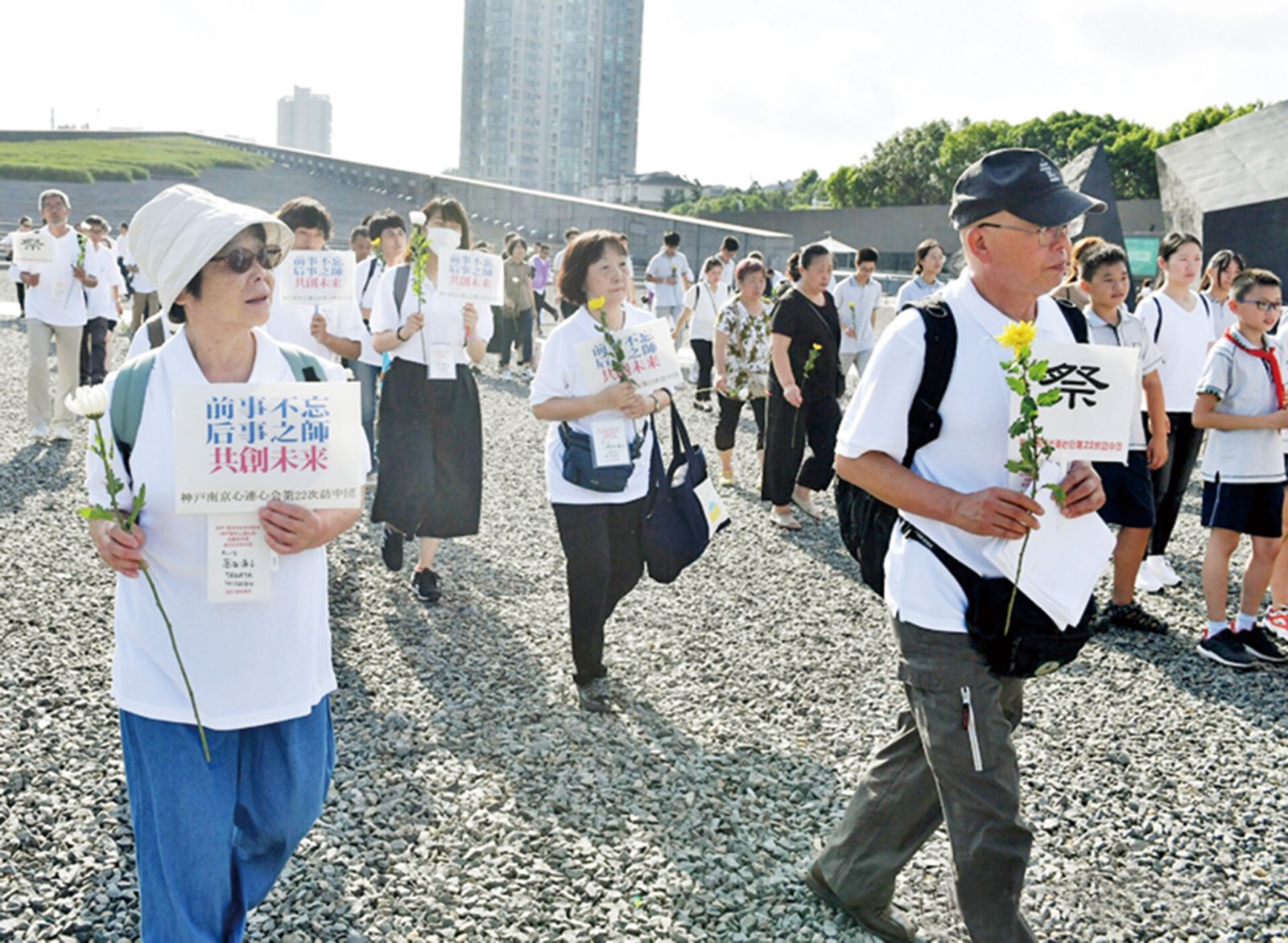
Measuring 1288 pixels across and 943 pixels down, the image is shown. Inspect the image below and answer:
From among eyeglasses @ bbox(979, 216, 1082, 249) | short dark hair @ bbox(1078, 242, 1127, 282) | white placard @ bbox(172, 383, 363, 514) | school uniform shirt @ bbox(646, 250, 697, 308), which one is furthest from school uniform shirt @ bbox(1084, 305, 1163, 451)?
school uniform shirt @ bbox(646, 250, 697, 308)

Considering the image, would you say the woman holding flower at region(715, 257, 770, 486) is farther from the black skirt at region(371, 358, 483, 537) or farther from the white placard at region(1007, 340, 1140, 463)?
the white placard at region(1007, 340, 1140, 463)

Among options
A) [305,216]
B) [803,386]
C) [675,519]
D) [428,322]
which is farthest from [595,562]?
[803,386]

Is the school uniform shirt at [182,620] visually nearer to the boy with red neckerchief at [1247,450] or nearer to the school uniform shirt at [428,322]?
the school uniform shirt at [428,322]

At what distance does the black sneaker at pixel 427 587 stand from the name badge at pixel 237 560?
387cm

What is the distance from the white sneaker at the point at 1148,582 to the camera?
6922 mm

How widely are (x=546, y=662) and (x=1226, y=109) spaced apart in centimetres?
6616

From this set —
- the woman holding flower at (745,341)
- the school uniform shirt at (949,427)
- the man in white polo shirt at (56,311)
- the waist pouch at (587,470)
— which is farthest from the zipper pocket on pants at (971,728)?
the man in white polo shirt at (56,311)

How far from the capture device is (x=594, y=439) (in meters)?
4.47

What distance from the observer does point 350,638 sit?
5.54m

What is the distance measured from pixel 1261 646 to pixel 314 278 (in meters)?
5.21

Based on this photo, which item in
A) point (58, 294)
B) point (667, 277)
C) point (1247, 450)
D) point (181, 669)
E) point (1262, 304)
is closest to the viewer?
point (181, 669)

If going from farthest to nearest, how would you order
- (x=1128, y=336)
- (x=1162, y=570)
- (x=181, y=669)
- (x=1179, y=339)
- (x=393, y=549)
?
(x=1162, y=570)
(x=1179, y=339)
(x=393, y=549)
(x=1128, y=336)
(x=181, y=669)

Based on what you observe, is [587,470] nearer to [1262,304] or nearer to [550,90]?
[1262,304]

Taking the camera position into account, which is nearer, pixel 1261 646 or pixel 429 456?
pixel 1261 646
